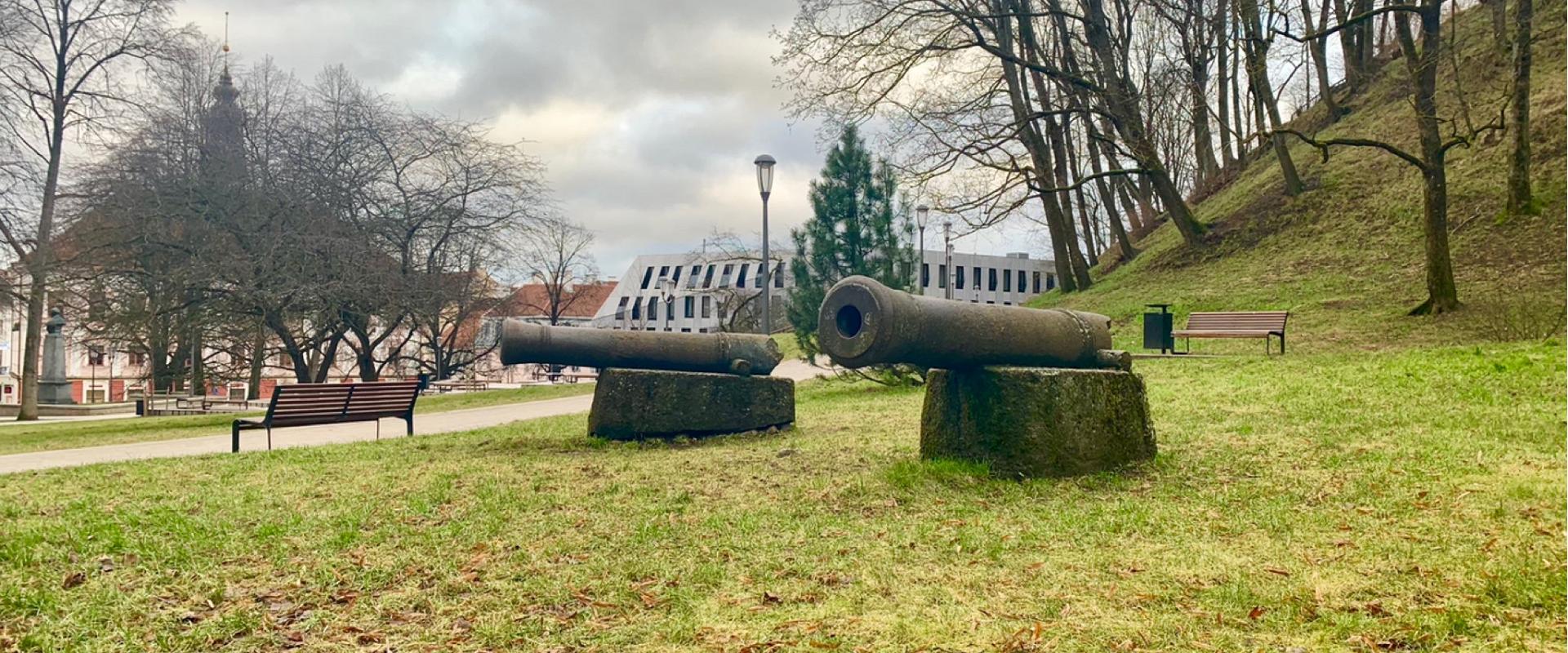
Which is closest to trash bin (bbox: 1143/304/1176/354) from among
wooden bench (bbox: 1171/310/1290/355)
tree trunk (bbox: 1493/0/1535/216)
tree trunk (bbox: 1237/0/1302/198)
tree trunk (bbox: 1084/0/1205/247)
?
wooden bench (bbox: 1171/310/1290/355)

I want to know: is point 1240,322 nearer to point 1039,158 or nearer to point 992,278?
point 1039,158

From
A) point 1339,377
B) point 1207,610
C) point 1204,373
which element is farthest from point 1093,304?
point 1207,610

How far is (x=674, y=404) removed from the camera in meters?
9.72

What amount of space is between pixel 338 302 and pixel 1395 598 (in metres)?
19.7

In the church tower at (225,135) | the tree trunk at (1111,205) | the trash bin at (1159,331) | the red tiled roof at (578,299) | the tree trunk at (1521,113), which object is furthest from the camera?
the red tiled roof at (578,299)

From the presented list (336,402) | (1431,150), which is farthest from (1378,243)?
(336,402)

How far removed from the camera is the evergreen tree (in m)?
16.6

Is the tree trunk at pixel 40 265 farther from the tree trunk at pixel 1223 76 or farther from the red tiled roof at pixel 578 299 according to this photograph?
the red tiled roof at pixel 578 299

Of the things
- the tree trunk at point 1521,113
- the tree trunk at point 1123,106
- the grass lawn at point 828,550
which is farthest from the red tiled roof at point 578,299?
the grass lawn at point 828,550

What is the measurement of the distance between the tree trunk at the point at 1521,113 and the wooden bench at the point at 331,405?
17103mm

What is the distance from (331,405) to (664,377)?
13.1ft

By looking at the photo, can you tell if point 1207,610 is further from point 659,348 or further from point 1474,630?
point 659,348

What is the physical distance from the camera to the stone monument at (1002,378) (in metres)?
6.16

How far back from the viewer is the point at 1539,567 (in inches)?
158
